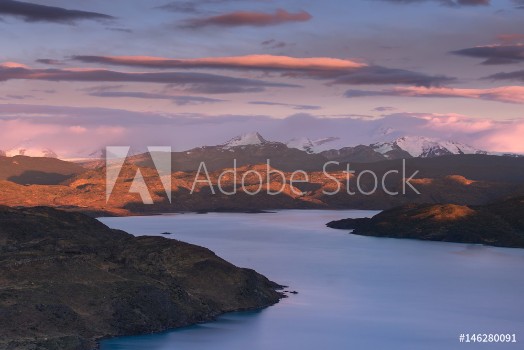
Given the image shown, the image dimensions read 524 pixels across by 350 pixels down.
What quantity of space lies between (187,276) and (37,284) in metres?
25.7

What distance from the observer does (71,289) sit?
112188mm

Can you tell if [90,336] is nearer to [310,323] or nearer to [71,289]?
[71,289]

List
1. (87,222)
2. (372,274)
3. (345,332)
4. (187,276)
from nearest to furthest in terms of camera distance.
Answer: (345,332) → (187,276) → (87,222) → (372,274)

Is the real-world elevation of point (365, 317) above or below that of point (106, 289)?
below

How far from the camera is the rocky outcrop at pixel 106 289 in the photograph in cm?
10025

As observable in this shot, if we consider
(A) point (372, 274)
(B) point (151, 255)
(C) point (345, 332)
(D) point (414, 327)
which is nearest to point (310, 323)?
(C) point (345, 332)

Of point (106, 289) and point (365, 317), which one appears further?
point (365, 317)

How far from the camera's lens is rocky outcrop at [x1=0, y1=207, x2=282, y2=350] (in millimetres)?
100250

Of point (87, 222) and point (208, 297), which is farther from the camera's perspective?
point (87, 222)

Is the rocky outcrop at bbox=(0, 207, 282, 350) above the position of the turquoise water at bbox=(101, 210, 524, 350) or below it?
above

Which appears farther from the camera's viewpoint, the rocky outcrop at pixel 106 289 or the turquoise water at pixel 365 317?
the turquoise water at pixel 365 317

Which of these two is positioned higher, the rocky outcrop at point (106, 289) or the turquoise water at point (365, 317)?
the rocky outcrop at point (106, 289)

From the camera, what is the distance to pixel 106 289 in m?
114

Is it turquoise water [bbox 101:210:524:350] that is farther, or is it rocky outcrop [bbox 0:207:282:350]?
turquoise water [bbox 101:210:524:350]
